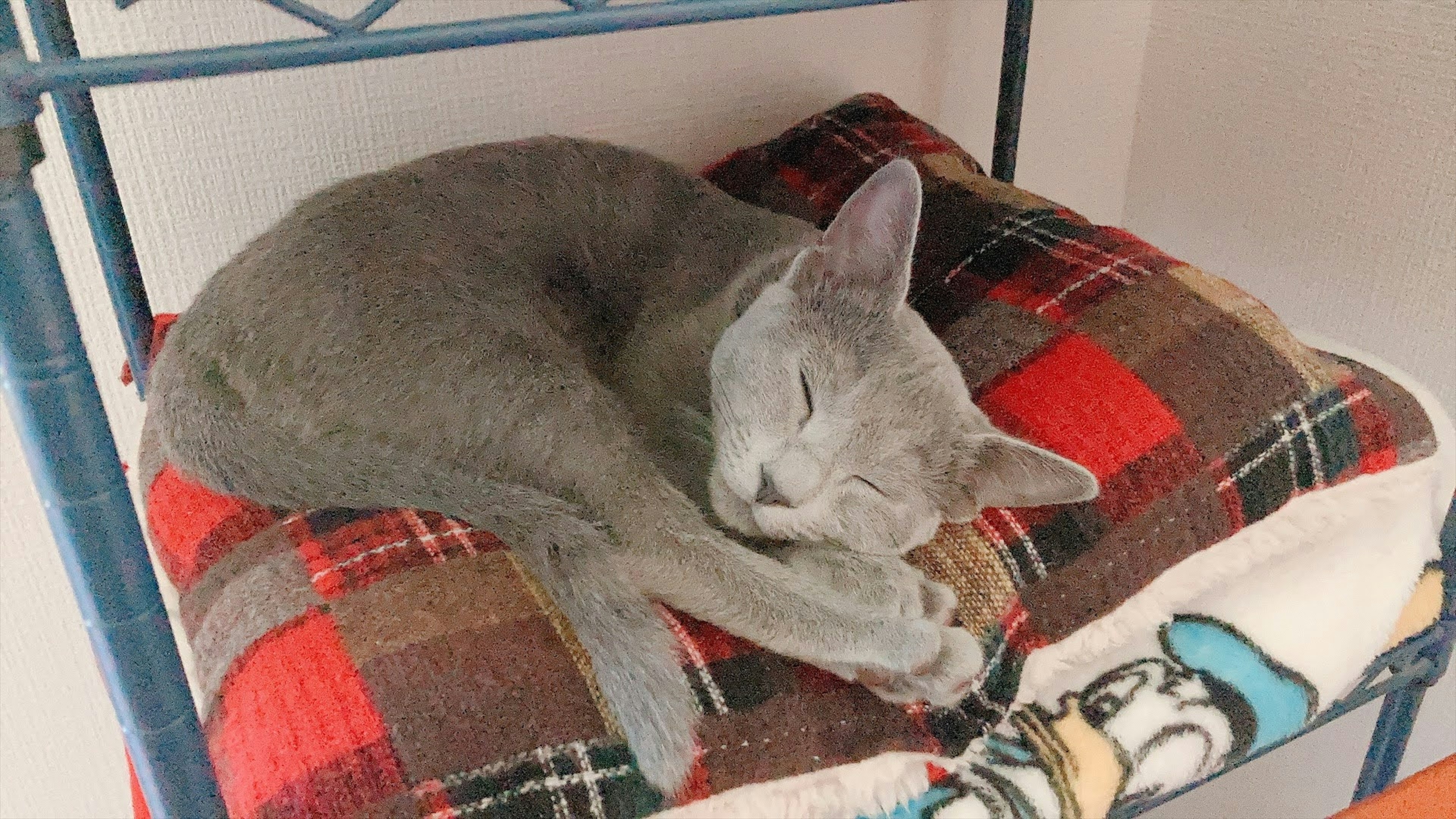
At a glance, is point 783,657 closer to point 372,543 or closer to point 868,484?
point 868,484

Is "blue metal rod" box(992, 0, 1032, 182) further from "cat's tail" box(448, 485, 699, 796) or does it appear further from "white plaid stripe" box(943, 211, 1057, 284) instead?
"cat's tail" box(448, 485, 699, 796)

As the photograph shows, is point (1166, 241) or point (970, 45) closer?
point (970, 45)

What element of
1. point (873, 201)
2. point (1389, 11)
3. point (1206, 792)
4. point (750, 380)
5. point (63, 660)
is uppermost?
point (1389, 11)

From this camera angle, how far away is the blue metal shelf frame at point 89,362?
415 mm

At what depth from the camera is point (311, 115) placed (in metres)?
1.04

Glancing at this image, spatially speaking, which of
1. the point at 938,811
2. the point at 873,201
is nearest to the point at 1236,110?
the point at 873,201

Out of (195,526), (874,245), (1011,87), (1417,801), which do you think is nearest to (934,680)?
(874,245)

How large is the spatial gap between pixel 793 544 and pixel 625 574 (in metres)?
0.15

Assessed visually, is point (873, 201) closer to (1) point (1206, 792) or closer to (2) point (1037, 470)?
(2) point (1037, 470)

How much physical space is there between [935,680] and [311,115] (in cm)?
88

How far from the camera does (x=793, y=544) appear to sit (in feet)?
2.44

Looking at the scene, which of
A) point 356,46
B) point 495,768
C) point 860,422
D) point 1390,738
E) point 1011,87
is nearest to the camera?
point 356,46

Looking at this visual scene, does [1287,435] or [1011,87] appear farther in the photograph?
[1011,87]

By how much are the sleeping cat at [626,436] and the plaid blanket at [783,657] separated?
0.03m
